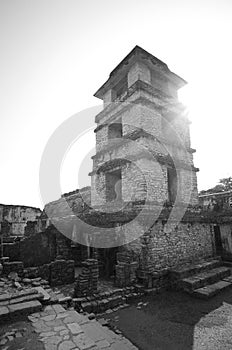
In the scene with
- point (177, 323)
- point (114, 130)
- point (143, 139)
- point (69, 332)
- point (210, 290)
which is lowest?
point (177, 323)

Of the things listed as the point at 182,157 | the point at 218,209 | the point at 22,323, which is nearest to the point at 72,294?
the point at 22,323

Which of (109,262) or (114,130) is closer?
(109,262)

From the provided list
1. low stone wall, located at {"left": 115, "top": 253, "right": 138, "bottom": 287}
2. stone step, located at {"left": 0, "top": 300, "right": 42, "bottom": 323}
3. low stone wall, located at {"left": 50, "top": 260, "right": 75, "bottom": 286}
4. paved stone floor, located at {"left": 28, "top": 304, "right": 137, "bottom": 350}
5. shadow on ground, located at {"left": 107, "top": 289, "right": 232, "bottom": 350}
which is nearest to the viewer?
paved stone floor, located at {"left": 28, "top": 304, "right": 137, "bottom": 350}

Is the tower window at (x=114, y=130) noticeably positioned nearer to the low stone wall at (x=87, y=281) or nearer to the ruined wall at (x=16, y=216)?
the low stone wall at (x=87, y=281)

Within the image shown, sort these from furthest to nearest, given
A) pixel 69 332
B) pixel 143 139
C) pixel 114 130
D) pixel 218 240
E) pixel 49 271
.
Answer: pixel 218 240 → pixel 114 130 → pixel 143 139 → pixel 49 271 → pixel 69 332

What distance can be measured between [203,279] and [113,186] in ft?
20.9

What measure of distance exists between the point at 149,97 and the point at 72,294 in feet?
32.5

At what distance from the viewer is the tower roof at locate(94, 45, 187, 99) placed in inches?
428

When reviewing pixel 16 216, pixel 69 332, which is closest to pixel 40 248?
pixel 69 332

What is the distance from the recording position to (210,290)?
7598 millimetres

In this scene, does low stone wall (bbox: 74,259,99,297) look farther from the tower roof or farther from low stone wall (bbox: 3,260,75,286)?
the tower roof

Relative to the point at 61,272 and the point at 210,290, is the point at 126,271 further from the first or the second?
the point at 210,290

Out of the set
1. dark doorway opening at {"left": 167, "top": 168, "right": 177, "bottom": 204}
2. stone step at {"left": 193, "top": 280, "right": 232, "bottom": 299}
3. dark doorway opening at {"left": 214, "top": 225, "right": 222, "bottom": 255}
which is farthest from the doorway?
dark doorway opening at {"left": 167, "top": 168, "right": 177, "bottom": 204}

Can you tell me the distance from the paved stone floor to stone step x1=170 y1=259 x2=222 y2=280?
488 cm
